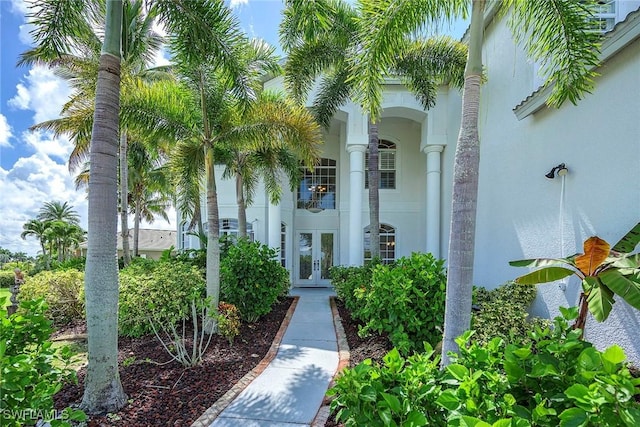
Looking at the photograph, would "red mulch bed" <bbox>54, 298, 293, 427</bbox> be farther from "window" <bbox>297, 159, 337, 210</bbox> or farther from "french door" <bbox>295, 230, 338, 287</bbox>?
"window" <bbox>297, 159, 337, 210</bbox>

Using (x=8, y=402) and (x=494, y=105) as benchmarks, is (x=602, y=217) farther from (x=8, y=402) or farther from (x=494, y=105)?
(x=8, y=402)

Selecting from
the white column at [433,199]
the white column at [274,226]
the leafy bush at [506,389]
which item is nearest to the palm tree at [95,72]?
the white column at [274,226]

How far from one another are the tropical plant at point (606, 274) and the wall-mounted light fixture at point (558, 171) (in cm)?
187

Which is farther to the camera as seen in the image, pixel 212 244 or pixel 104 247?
pixel 212 244

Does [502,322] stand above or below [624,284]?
below

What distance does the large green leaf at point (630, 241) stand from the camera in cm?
394

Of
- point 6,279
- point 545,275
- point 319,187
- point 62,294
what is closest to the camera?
point 545,275

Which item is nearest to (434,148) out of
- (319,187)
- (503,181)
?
(503,181)

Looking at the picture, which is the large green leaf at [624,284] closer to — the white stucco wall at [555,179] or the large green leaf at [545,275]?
the large green leaf at [545,275]

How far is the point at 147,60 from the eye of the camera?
13.7 m

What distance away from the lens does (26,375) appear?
2.27m

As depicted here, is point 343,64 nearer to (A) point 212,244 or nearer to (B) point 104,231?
(A) point 212,244

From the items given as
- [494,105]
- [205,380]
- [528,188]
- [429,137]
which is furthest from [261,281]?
[429,137]

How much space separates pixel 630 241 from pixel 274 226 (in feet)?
35.1
